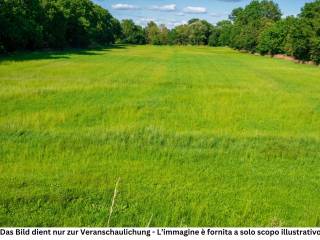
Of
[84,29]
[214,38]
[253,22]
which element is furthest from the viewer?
[214,38]

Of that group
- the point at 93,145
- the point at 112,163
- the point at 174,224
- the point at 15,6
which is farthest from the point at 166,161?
the point at 15,6

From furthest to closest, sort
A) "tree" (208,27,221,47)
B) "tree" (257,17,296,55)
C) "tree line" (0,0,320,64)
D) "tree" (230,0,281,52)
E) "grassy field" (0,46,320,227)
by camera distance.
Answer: "tree" (208,27,221,47), "tree" (230,0,281,52), "tree" (257,17,296,55), "tree line" (0,0,320,64), "grassy field" (0,46,320,227)

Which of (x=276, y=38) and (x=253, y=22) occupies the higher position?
(x=253, y=22)

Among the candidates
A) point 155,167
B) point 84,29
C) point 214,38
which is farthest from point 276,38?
point 155,167

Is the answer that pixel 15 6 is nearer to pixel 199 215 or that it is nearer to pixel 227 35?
pixel 199 215

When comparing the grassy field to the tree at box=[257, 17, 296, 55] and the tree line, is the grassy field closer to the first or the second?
the tree line

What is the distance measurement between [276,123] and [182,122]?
4.13m

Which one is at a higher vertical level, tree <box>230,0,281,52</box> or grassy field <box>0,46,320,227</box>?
grassy field <box>0,46,320,227</box>

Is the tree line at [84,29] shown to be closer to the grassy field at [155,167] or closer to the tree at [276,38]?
the tree at [276,38]

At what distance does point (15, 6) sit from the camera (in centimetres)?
6525

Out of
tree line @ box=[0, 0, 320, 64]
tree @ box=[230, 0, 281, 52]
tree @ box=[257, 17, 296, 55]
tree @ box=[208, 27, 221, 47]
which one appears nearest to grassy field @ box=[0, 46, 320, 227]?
tree line @ box=[0, 0, 320, 64]

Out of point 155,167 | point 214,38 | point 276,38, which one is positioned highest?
point 155,167

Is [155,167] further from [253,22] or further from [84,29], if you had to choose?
[253,22]

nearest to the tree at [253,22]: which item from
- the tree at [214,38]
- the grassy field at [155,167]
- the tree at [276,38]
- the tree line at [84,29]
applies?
the tree line at [84,29]
